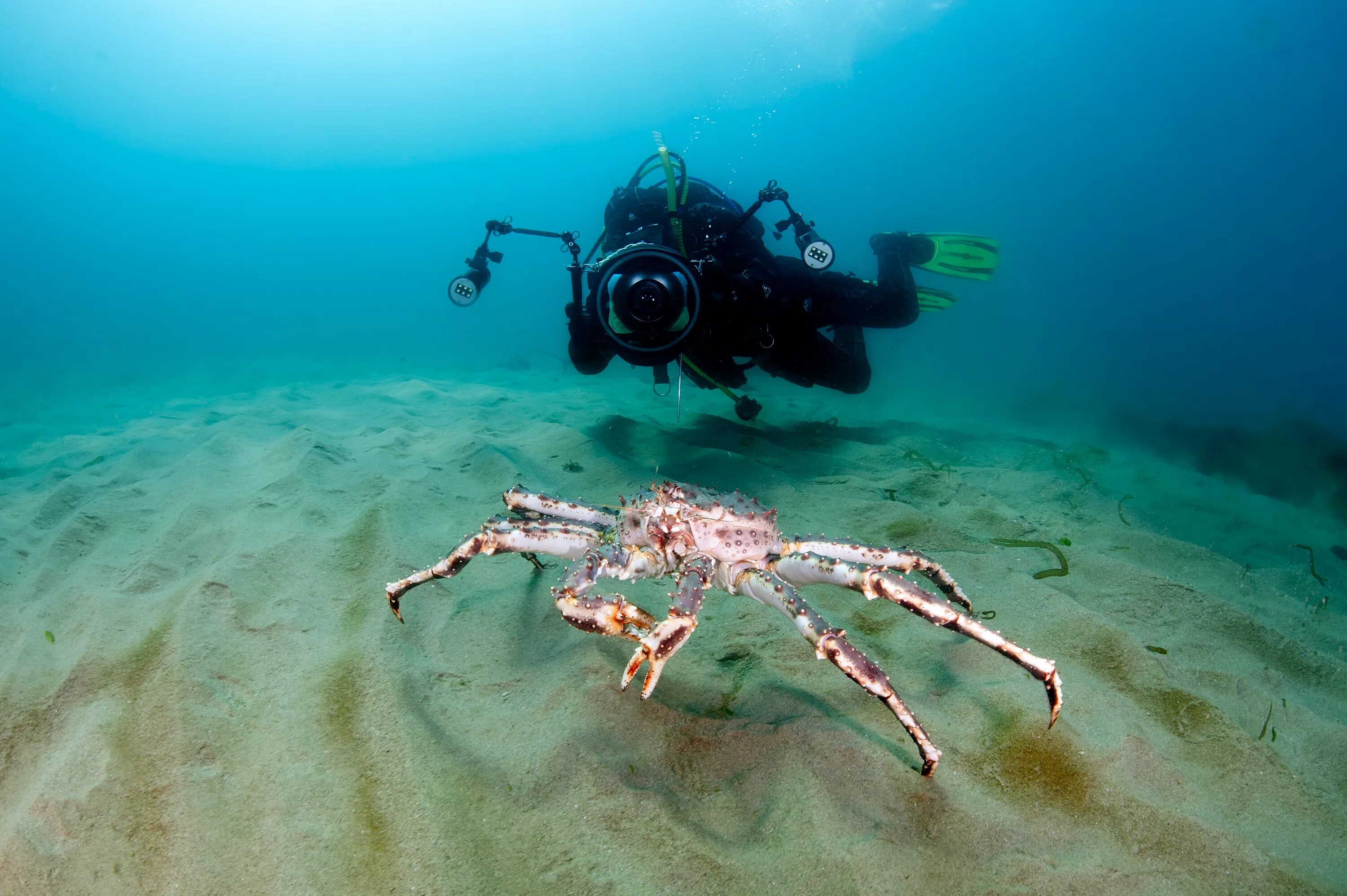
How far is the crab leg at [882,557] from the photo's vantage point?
8.79 ft

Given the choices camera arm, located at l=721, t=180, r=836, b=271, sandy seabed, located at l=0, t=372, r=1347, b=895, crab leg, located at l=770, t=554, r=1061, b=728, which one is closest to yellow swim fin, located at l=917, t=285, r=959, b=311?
camera arm, located at l=721, t=180, r=836, b=271

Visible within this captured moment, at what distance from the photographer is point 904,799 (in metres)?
1.86

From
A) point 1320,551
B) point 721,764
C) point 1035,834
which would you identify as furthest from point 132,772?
point 1320,551

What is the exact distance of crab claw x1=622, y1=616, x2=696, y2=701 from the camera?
1903 millimetres

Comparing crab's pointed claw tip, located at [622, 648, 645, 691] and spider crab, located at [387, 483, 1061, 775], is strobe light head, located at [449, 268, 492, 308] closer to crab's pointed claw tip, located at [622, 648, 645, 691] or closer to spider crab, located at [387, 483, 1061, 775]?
spider crab, located at [387, 483, 1061, 775]

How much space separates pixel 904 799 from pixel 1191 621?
2.49 meters

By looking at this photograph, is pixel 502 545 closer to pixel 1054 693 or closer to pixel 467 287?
pixel 1054 693

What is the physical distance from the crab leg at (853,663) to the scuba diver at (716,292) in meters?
2.78

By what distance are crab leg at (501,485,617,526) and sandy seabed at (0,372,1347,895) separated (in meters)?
0.52

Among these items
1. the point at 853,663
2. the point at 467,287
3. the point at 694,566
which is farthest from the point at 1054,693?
the point at 467,287

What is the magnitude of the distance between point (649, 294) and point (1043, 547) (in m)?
3.44

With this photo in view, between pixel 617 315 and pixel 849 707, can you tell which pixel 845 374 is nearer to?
pixel 617 315

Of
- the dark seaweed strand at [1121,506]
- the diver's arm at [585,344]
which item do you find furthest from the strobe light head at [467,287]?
the dark seaweed strand at [1121,506]

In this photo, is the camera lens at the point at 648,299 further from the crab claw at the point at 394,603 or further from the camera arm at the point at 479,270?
the crab claw at the point at 394,603
